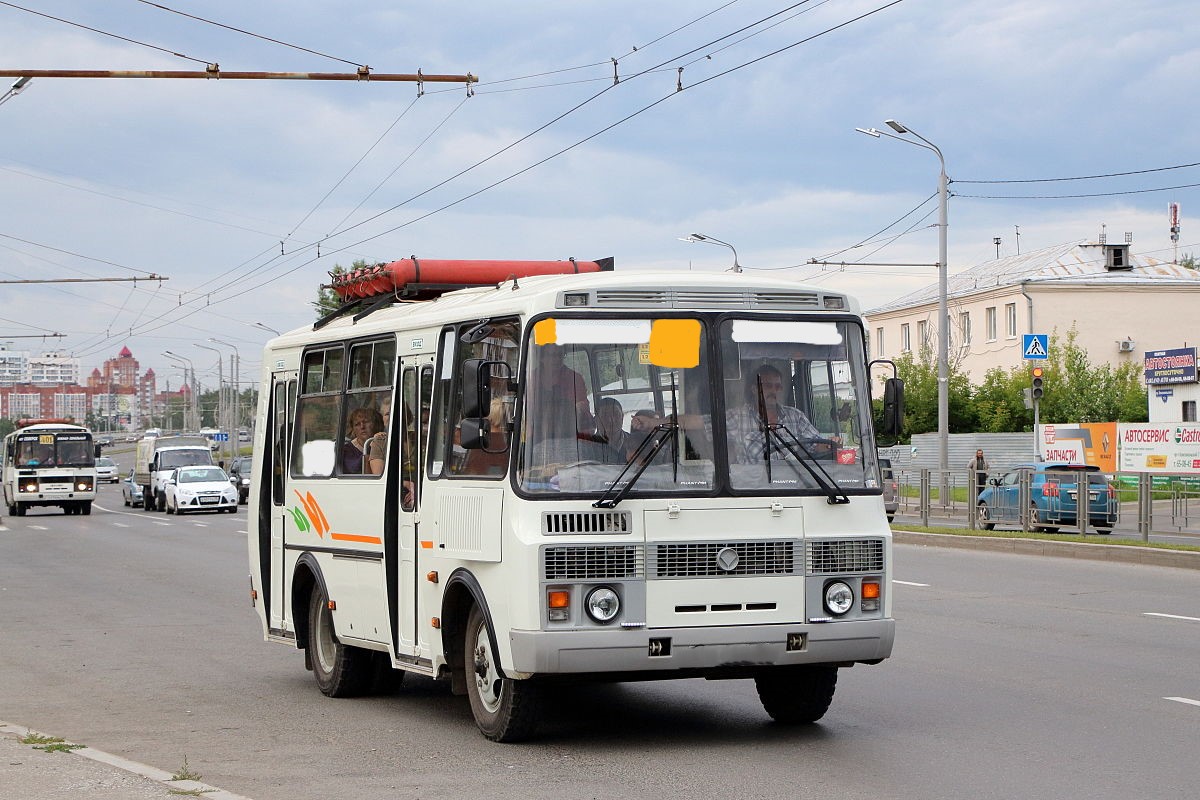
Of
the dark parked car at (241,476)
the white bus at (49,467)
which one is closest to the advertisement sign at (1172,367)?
the dark parked car at (241,476)

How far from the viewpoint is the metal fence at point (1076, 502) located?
25188 mm

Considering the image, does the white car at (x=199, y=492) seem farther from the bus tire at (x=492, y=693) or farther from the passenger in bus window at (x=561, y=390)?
the passenger in bus window at (x=561, y=390)

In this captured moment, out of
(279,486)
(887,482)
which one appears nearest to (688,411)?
(887,482)

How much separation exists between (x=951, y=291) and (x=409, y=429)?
72411 millimetres

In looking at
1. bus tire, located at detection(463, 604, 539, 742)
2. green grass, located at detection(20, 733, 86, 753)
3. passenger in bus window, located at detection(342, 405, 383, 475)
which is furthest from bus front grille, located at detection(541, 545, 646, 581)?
green grass, located at detection(20, 733, 86, 753)

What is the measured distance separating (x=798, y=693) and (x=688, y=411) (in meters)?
1.85

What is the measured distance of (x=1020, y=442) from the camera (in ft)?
190

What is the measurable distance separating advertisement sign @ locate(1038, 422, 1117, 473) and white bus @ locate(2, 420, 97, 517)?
96.7 feet

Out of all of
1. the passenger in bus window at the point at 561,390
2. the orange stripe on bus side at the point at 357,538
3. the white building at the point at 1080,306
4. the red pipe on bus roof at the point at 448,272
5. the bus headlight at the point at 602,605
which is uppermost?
the white building at the point at 1080,306

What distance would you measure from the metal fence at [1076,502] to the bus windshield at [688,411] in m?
17.9

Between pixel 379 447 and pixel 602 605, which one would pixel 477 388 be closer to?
pixel 602 605

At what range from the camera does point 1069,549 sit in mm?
24531

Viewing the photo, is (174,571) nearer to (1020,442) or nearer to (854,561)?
(854,561)

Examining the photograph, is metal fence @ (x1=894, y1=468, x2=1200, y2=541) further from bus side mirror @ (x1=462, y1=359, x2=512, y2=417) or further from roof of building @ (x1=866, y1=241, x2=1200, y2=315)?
roof of building @ (x1=866, y1=241, x2=1200, y2=315)
